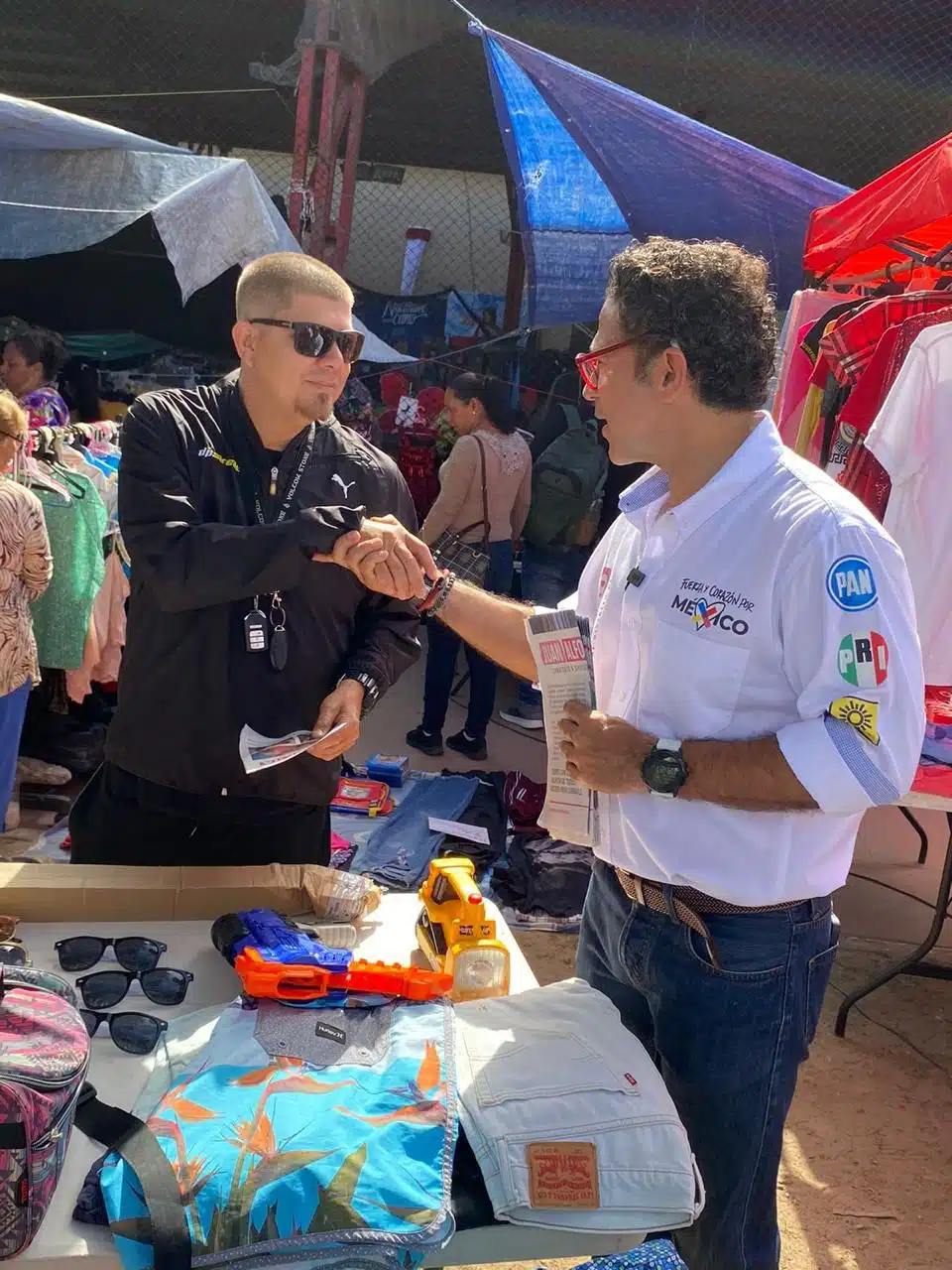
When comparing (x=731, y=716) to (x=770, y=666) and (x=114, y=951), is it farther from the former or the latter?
(x=114, y=951)

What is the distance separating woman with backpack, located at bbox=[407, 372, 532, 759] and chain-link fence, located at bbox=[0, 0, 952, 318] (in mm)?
3317

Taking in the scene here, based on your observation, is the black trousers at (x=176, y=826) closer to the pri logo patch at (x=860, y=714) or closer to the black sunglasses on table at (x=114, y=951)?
the black sunglasses on table at (x=114, y=951)

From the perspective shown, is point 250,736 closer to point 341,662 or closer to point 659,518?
point 341,662

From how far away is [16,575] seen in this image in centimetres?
441

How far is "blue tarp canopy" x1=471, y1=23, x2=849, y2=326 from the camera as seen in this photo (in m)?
6.13

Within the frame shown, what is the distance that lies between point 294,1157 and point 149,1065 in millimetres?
373

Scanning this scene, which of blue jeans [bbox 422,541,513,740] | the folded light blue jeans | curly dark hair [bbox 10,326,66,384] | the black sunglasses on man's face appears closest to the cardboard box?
the black sunglasses on man's face

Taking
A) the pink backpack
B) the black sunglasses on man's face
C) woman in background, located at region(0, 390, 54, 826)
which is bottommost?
woman in background, located at region(0, 390, 54, 826)

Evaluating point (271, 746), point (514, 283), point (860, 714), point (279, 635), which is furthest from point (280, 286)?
point (514, 283)

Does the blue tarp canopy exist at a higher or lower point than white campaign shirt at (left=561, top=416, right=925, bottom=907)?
higher

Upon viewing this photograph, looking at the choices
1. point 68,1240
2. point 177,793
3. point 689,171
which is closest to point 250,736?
point 177,793

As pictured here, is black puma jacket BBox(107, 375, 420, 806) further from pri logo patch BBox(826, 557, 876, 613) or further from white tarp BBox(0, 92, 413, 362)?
white tarp BBox(0, 92, 413, 362)

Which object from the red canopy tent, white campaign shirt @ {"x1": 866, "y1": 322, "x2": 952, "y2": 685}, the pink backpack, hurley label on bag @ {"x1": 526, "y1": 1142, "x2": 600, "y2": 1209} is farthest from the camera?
the red canopy tent

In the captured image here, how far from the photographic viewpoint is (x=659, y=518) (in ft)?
6.50
